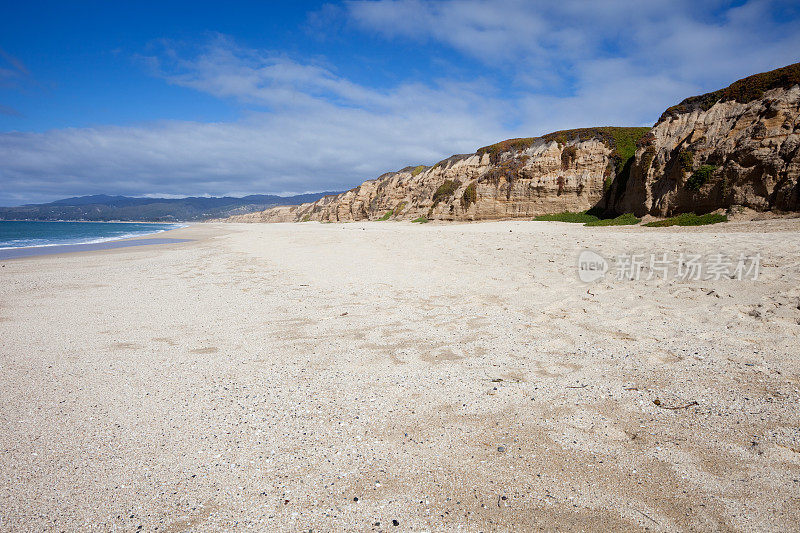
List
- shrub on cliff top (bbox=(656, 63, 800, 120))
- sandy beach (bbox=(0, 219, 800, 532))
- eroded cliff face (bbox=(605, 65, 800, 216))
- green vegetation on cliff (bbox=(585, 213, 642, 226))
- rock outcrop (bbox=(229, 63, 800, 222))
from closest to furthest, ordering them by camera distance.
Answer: sandy beach (bbox=(0, 219, 800, 532)), eroded cliff face (bbox=(605, 65, 800, 216)), rock outcrop (bbox=(229, 63, 800, 222)), shrub on cliff top (bbox=(656, 63, 800, 120)), green vegetation on cliff (bbox=(585, 213, 642, 226))

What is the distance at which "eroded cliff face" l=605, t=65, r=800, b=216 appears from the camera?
1287 cm

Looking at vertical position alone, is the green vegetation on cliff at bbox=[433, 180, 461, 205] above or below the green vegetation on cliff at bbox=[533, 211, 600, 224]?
above

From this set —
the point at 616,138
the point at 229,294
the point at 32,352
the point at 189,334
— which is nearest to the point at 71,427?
the point at 189,334

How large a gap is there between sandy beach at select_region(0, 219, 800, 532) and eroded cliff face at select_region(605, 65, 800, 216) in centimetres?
1023

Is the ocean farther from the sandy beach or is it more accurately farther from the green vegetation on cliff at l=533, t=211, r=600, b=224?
the green vegetation on cliff at l=533, t=211, r=600, b=224

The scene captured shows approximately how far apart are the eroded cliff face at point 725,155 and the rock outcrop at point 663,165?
0.04 meters

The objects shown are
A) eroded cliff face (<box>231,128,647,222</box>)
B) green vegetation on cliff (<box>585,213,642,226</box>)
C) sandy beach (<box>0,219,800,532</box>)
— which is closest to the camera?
sandy beach (<box>0,219,800,532</box>)

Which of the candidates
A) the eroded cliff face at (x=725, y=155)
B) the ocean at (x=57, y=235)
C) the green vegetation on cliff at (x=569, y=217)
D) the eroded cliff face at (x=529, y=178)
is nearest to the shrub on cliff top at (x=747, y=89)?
the eroded cliff face at (x=725, y=155)

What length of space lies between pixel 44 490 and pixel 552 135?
33.2 meters

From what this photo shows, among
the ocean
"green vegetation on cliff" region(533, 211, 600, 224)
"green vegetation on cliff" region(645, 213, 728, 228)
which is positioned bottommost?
"green vegetation on cliff" region(645, 213, 728, 228)

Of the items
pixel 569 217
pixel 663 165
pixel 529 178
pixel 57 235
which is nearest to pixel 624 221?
pixel 663 165

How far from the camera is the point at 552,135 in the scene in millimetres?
28891

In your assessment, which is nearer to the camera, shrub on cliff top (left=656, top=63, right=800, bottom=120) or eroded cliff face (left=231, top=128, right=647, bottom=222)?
shrub on cliff top (left=656, top=63, right=800, bottom=120)

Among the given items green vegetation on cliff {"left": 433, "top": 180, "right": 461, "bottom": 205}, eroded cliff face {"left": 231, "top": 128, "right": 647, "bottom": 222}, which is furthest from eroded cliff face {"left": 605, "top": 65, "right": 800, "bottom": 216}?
green vegetation on cliff {"left": 433, "top": 180, "right": 461, "bottom": 205}
